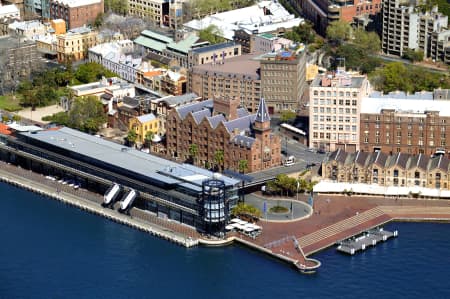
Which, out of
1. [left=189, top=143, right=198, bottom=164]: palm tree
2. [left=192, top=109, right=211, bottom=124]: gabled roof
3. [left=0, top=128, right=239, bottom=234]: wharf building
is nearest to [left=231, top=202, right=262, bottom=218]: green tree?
A: [left=0, top=128, right=239, bottom=234]: wharf building

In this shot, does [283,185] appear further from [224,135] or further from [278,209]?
[224,135]

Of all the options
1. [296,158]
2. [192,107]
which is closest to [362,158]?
[296,158]

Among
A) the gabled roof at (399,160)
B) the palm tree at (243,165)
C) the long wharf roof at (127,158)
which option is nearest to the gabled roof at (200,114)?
the long wharf roof at (127,158)

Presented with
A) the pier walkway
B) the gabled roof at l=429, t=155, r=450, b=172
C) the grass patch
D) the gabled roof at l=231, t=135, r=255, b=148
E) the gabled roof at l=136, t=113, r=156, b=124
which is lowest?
the pier walkway

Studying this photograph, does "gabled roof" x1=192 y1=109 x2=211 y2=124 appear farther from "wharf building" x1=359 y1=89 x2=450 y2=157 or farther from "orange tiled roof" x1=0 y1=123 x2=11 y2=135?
"orange tiled roof" x1=0 y1=123 x2=11 y2=135

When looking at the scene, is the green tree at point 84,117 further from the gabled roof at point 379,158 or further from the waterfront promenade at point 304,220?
the gabled roof at point 379,158

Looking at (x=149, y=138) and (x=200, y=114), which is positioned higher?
(x=200, y=114)
